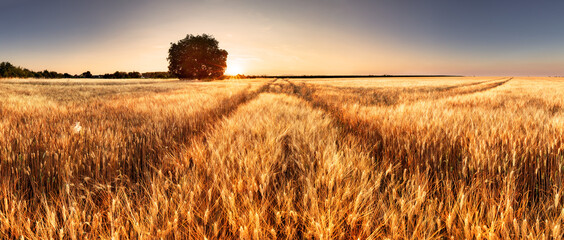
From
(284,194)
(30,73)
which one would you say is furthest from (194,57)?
(30,73)

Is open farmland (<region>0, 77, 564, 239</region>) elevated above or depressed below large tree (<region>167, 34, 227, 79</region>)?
below

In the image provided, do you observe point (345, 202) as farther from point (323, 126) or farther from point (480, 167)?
point (323, 126)

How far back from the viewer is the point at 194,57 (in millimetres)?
44188

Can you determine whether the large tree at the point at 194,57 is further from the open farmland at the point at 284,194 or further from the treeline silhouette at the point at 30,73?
the open farmland at the point at 284,194

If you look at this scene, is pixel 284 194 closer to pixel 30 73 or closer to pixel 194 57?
pixel 194 57

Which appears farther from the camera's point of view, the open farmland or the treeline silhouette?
the treeline silhouette

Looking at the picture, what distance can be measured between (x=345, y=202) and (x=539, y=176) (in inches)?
46.8

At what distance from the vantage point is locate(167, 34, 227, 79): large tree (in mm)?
44000

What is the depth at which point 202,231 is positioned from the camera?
822 mm

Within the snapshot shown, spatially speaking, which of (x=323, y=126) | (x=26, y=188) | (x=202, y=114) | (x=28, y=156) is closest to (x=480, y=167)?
(x=323, y=126)

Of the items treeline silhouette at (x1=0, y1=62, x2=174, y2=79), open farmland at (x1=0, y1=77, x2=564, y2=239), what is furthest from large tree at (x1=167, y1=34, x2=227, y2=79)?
open farmland at (x1=0, y1=77, x2=564, y2=239)

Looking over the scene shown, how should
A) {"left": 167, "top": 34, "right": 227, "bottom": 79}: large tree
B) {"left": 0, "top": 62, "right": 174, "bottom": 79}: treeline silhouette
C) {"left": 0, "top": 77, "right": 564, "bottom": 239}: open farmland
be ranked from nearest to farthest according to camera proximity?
{"left": 0, "top": 77, "right": 564, "bottom": 239}: open farmland → {"left": 167, "top": 34, "right": 227, "bottom": 79}: large tree → {"left": 0, "top": 62, "right": 174, "bottom": 79}: treeline silhouette

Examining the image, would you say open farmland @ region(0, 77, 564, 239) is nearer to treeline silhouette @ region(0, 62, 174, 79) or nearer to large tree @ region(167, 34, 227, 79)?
large tree @ region(167, 34, 227, 79)

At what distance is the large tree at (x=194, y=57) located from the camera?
144 ft
